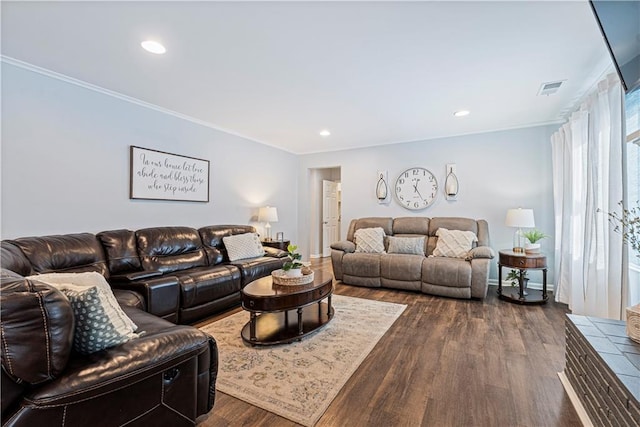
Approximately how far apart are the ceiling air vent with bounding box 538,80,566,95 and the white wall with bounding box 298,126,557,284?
1.36m

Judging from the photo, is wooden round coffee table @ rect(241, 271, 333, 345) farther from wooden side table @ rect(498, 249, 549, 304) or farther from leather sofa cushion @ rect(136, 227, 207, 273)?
wooden side table @ rect(498, 249, 549, 304)

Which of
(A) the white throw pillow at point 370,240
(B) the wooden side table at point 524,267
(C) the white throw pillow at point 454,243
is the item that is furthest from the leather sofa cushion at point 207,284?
(B) the wooden side table at point 524,267

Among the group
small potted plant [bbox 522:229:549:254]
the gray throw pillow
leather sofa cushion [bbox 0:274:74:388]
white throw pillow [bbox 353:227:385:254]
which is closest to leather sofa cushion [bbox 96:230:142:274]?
the gray throw pillow

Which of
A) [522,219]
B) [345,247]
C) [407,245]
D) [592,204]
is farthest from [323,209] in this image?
[592,204]

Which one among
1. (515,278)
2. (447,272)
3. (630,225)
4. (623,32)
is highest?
(623,32)

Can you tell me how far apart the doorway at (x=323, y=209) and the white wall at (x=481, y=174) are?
1.09 meters

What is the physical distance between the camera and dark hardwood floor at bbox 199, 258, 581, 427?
1.56 m

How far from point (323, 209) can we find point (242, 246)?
3.22 m

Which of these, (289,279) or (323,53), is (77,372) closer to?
(289,279)

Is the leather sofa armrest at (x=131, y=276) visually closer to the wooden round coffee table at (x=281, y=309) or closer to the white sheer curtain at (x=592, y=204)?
the wooden round coffee table at (x=281, y=309)

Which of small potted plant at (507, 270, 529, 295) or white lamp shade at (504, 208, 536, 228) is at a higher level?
Result: white lamp shade at (504, 208, 536, 228)

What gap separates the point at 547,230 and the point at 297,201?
448cm

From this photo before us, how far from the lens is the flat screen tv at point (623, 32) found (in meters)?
1.47

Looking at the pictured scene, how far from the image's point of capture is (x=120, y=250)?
2.94m
